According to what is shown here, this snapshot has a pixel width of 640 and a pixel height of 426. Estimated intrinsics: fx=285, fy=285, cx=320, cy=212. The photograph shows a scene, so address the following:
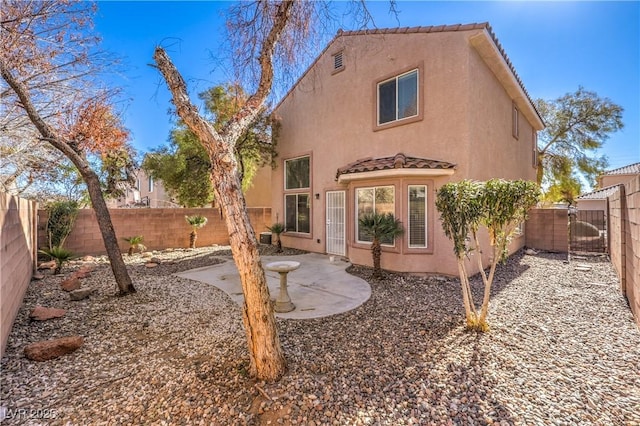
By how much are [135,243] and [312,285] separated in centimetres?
868

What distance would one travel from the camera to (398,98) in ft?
31.3

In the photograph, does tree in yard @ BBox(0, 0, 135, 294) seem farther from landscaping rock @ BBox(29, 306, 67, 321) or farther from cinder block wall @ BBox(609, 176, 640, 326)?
cinder block wall @ BBox(609, 176, 640, 326)

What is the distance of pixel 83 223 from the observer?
11.2 metres

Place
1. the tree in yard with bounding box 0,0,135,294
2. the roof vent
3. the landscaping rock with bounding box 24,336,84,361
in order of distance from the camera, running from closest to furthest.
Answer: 1. the landscaping rock with bounding box 24,336,84,361
2. the tree in yard with bounding box 0,0,135,294
3. the roof vent

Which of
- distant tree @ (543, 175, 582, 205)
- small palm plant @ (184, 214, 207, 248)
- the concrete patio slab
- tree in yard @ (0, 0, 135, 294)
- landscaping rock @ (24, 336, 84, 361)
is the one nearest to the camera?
landscaping rock @ (24, 336, 84, 361)

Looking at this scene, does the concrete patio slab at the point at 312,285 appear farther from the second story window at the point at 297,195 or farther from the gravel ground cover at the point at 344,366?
the second story window at the point at 297,195

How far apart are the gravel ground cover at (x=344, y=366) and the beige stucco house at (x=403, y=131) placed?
3372mm

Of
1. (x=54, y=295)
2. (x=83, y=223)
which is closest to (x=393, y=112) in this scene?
(x=54, y=295)

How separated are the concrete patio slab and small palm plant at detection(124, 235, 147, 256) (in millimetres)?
4266

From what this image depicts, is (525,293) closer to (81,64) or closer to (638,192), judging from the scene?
(638,192)

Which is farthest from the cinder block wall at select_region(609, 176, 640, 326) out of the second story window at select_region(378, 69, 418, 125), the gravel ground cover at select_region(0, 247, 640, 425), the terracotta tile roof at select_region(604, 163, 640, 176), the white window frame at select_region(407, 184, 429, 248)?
the terracotta tile roof at select_region(604, 163, 640, 176)

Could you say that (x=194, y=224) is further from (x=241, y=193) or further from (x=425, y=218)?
(x=241, y=193)

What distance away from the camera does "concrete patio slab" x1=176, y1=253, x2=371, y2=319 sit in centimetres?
614

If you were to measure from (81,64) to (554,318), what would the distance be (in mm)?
12145
